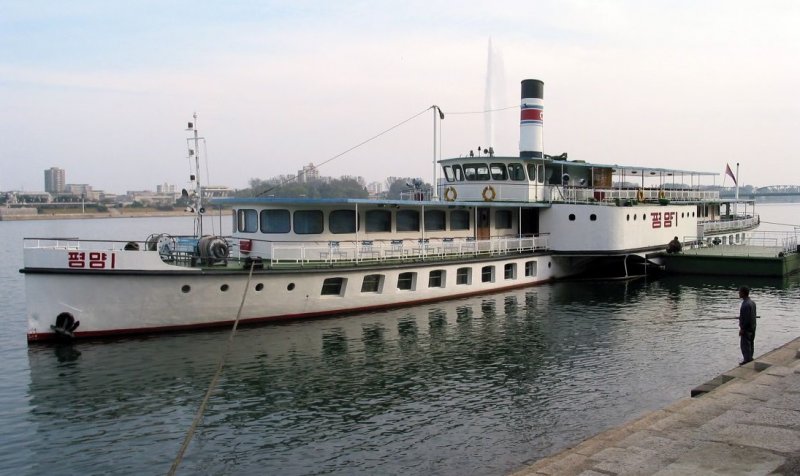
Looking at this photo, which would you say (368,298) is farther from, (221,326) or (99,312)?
(99,312)

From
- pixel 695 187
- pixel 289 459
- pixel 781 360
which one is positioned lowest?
pixel 289 459

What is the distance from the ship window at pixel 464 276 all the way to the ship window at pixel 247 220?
914cm

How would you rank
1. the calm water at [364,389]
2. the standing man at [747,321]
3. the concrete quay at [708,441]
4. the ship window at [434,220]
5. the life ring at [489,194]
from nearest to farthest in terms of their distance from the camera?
the concrete quay at [708,441]
the calm water at [364,389]
the standing man at [747,321]
the ship window at [434,220]
the life ring at [489,194]

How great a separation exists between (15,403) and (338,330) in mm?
9815

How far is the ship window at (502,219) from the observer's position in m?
33.0

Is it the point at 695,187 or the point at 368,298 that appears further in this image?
the point at 695,187

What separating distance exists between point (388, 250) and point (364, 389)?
10.6 metres

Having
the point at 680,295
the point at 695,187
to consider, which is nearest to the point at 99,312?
the point at 680,295

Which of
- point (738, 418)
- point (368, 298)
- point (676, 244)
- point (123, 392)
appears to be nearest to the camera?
point (738, 418)

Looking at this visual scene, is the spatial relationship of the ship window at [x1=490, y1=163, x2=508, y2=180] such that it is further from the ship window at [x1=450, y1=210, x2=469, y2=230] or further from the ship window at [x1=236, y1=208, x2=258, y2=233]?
the ship window at [x1=236, y1=208, x2=258, y2=233]

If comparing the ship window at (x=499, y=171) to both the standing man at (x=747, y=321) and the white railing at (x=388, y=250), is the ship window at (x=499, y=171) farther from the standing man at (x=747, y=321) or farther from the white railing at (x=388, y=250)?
the standing man at (x=747, y=321)

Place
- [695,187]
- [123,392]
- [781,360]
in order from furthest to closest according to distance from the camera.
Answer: [695,187] → [123,392] → [781,360]

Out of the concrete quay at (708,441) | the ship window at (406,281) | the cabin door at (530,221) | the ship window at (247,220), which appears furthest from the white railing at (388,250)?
the concrete quay at (708,441)

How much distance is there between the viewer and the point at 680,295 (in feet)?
100.0
